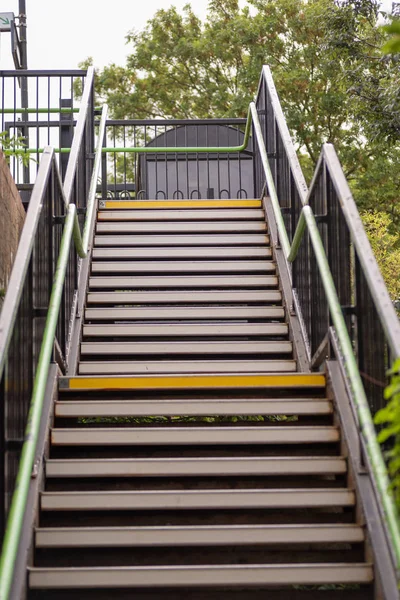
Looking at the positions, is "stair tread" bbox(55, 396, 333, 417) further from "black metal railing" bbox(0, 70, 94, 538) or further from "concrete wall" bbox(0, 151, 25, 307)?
"concrete wall" bbox(0, 151, 25, 307)

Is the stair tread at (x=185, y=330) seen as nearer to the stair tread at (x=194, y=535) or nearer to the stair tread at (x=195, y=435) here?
the stair tread at (x=195, y=435)

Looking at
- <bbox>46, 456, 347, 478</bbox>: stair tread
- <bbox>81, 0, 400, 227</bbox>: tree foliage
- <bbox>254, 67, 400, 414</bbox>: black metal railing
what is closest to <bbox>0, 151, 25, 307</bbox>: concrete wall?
<bbox>46, 456, 347, 478</bbox>: stair tread

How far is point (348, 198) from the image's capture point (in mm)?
3875

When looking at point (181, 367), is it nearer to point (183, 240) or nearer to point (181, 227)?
point (183, 240)

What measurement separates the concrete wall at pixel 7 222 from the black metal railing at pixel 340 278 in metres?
1.83

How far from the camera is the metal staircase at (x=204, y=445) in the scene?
3350mm

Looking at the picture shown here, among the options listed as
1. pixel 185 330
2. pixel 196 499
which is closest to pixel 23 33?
pixel 185 330

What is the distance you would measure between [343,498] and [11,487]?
4.51 ft

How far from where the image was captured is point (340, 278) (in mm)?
4168

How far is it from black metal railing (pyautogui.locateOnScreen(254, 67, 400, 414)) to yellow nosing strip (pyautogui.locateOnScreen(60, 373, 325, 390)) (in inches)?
8.1

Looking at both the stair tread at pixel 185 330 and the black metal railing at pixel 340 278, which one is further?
the stair tread at pixel 185 330

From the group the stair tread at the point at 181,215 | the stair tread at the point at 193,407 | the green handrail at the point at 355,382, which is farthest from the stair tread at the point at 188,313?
the stair tread at the point at 193,407

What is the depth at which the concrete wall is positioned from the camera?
5332mm

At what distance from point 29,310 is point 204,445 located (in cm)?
103
